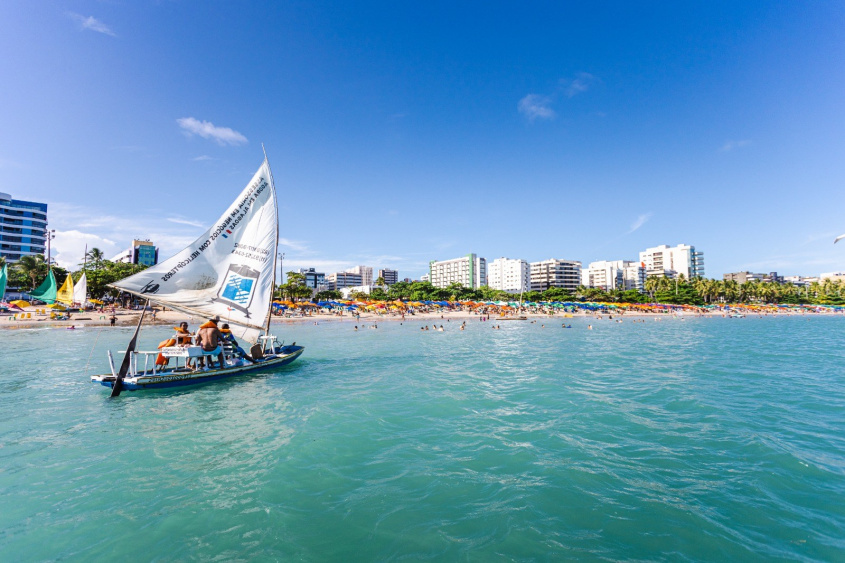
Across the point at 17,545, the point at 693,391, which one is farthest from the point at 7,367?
the point at 693,391

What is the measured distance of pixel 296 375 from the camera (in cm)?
2284

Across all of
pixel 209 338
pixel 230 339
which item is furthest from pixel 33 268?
pixel 209 338

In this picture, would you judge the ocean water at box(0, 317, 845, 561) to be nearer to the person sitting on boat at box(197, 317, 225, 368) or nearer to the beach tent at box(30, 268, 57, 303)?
the person sitting on boat at box(197, 317, 225, 368)

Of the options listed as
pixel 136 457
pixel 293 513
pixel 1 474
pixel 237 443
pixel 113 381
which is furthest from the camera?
pixel 113 381

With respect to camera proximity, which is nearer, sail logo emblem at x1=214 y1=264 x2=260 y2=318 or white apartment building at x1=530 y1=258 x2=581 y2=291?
sail logo emblem at x1=214 y1=264 x2=260 y2=318

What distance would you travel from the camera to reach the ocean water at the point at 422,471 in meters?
7.04

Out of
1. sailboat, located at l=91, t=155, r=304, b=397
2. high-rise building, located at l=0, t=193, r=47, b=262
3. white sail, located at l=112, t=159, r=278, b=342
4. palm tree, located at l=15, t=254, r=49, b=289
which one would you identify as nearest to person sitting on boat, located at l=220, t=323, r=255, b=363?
sailboat, located at l=91, t=155, r=304, b=397

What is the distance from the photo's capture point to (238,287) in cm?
2044

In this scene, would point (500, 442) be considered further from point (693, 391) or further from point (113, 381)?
point (113, 381)

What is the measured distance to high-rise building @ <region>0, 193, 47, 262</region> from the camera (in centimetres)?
10425

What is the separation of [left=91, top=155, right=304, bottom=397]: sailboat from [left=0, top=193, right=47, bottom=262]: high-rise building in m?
123

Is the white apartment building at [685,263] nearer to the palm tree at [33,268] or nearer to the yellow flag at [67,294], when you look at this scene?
the yellow flag at [67,294]

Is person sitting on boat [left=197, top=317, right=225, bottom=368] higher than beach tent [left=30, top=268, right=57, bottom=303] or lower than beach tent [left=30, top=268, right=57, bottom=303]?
lower

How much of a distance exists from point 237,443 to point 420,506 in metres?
6.74
